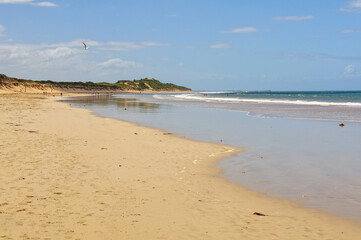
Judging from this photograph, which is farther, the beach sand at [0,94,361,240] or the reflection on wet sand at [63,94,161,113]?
the reflection on wet sand at [63,94,161,113]

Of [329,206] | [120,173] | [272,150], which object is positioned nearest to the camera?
[329,206]

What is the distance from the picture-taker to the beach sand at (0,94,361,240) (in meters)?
5.93

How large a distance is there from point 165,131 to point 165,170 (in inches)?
371

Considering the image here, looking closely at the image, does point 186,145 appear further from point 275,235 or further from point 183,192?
point 275,235

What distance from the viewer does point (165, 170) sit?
1057cm

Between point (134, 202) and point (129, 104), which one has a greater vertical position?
point (129, 104)

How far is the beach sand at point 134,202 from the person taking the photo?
5.93 metres

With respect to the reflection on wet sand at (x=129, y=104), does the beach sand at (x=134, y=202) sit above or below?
below

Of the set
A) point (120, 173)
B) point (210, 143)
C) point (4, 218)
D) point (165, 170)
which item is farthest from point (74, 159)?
point (210, 143)

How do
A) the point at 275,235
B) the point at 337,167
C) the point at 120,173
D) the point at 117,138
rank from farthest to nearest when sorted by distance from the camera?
the point at 117,138, the point at 337,167, the point at 120,173, the point at 275,235

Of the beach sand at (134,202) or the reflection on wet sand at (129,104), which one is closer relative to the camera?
the beach sand at (134,202)

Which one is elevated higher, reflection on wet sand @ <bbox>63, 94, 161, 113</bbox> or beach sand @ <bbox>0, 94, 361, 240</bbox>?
reflection on wet sand @ <bbox>63, 94, 161, 113</bbox>

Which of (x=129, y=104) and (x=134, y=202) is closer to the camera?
(x=134, y=202)

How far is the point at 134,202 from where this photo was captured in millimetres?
7449
